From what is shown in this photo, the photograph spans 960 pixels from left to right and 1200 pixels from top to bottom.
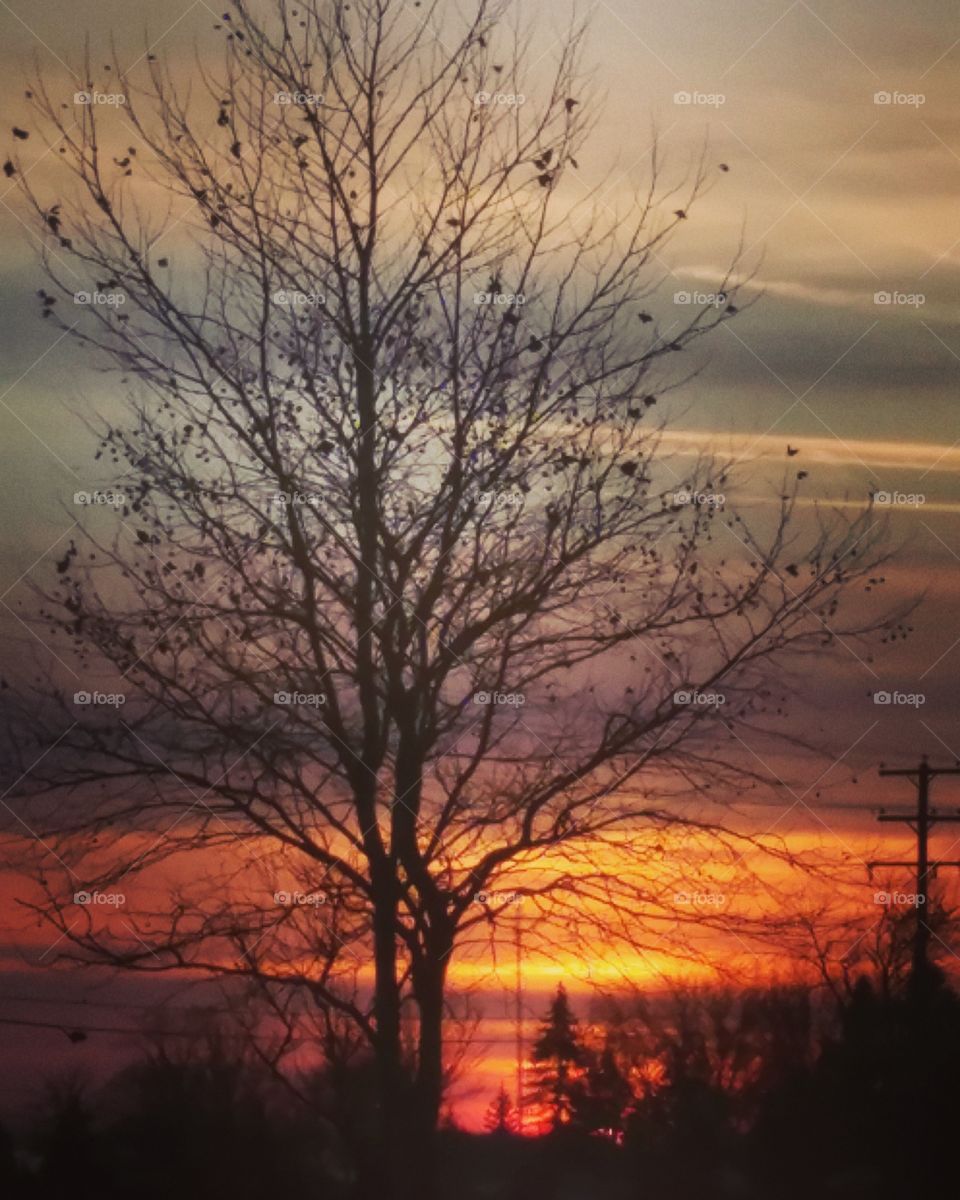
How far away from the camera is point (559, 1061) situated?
12.3 feet

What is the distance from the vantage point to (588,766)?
381 centimetres

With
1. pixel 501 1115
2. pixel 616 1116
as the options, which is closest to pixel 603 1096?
pixel 616 1116

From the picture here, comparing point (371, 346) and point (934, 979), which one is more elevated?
point (371, 346)

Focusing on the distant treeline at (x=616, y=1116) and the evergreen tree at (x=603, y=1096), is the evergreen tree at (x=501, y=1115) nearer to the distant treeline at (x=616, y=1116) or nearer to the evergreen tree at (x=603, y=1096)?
the distant treeline at (x=616, y=1116)

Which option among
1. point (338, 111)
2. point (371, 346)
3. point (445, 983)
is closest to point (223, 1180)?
point (445, 983)

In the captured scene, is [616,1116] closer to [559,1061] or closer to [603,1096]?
[603,1096]

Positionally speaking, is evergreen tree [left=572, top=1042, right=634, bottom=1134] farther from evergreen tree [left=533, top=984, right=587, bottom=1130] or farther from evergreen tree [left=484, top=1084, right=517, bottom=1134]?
evergreen tree [left=484, top=1084, right=517, bottom=1134]

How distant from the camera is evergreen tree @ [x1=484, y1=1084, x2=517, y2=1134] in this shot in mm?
3746

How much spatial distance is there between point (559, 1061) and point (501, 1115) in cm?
17

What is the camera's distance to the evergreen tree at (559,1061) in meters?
3.75

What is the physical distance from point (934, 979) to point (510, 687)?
3.63 ft

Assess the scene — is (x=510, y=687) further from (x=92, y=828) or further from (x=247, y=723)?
(x=92, y=828)

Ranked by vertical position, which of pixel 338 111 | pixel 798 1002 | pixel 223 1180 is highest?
pixel 338 111

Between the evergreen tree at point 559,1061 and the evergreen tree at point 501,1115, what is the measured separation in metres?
0.06
